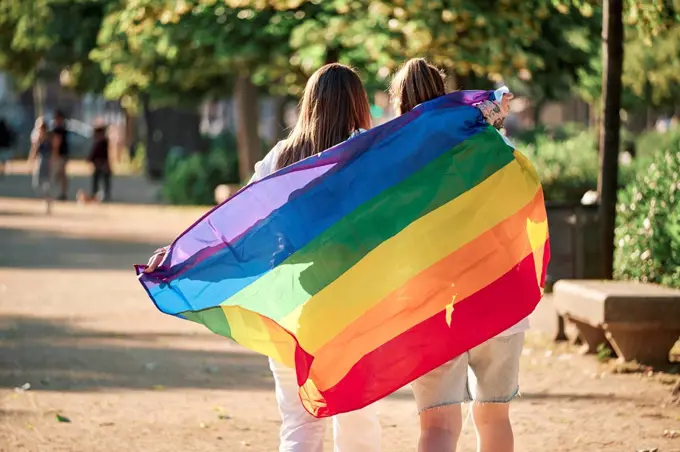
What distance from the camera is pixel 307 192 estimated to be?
5.53 m

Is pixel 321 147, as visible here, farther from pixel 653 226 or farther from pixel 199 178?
pixel 199 178

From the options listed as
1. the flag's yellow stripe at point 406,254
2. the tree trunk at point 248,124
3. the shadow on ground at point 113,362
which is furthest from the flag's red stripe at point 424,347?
A: the tree trunk at point 248,124

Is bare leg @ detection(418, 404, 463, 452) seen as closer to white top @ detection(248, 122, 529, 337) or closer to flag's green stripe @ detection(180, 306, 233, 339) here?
white top @ detection(248, 122, 529, 337)

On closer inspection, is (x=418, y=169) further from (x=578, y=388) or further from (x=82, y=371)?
(x=82, y=371)

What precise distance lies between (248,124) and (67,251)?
9.30m

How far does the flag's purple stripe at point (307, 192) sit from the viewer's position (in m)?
5.52

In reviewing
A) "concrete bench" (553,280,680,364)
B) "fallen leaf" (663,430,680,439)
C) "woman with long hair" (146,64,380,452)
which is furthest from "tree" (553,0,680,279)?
"woman with long hair" (146,64,380,452)

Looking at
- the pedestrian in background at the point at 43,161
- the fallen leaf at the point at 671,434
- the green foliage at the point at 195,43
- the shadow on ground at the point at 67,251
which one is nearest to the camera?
the fallen leaf at the point at 671,434

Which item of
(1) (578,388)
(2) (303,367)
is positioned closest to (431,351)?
(2) (303,367)

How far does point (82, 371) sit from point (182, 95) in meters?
20.4

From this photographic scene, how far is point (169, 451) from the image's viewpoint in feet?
24.6

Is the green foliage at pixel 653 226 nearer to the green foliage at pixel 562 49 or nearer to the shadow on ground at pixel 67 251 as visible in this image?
the green foliage at pixel 562 49

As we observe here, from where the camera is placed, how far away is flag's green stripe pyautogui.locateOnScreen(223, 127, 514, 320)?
553 cm

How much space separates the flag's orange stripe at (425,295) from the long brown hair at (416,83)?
584mm
